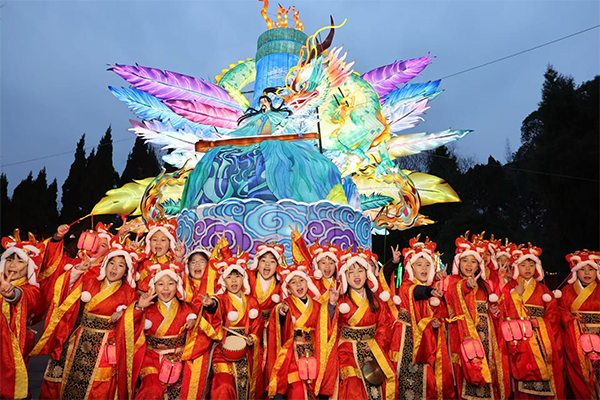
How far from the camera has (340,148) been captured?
10867 mm

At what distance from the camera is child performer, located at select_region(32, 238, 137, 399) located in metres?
4.02

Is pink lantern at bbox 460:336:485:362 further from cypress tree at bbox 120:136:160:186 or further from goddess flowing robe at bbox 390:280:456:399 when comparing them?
cypress tree at bbox 120:136:160:186

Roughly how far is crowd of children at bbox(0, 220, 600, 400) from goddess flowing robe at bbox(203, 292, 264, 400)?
12 millimetres

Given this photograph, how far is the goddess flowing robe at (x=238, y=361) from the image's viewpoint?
4.09m

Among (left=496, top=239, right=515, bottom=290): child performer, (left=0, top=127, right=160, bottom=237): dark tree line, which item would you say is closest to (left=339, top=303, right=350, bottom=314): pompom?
(left=496, top=239, right=515, bottom=290): child performer

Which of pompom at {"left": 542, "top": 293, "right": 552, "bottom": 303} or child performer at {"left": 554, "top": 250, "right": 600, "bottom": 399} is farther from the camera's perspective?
pompom at {"left": 542, "top": 293, "right": 552, "bottom": 303}

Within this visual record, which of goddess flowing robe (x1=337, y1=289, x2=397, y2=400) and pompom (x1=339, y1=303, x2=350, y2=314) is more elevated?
pompom (x1=339, y1=303, x2=350, y2=314)

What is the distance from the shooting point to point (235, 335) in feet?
13.9

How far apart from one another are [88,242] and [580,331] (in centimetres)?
545

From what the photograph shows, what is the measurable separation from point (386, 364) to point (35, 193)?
1906 cm

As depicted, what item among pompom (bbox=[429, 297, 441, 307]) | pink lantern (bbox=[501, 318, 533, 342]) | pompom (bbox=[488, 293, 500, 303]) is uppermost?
pompom (bbox=[488, 293, 500, 303])

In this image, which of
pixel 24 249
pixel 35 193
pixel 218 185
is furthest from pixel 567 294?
pixel 35 193

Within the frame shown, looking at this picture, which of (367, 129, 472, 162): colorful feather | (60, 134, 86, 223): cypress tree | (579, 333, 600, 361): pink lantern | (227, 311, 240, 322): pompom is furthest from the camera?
(60, 134, 86, 223): cypress tree

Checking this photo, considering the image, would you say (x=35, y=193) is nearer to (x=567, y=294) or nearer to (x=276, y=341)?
(x=276, y=341)
